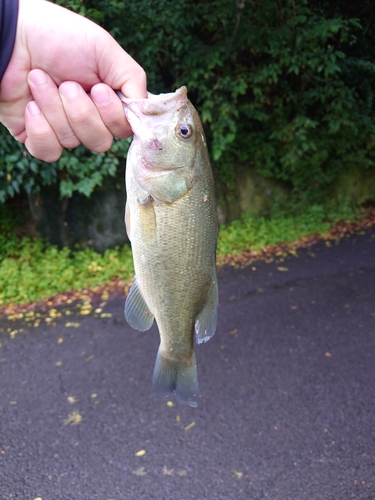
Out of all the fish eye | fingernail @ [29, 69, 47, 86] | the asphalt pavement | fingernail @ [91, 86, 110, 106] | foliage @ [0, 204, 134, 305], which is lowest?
the asphalt pavement

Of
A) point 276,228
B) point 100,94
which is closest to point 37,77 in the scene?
point 100,94

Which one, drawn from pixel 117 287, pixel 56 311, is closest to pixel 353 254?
pixel 117 287

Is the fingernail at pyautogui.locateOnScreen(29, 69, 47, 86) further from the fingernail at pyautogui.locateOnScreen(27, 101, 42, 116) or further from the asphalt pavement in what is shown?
the asphalt pavement

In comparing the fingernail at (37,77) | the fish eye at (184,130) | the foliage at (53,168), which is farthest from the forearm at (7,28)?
the foliage at (53,168)

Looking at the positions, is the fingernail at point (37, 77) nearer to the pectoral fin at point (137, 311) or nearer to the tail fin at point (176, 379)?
the pectoral fin at point (137, 311)

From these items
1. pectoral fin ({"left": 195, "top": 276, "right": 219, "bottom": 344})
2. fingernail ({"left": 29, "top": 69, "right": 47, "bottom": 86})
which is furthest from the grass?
fingernail ({"left": 29, "top": 69, "right": 47, "bottom": 86})
